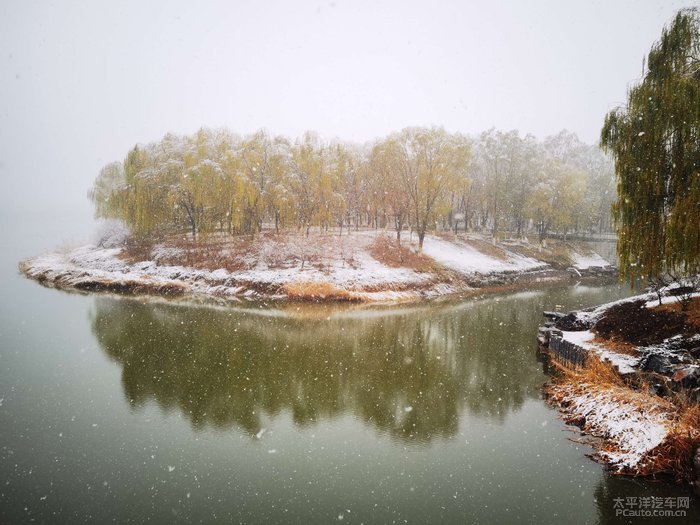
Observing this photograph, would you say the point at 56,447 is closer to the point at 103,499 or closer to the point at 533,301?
the point at 103,499

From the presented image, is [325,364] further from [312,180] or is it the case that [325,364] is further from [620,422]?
[312,180]

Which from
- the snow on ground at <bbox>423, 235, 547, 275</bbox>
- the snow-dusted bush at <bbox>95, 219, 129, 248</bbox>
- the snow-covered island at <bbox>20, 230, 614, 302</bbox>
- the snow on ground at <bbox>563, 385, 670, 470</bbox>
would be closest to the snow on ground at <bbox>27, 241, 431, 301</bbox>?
the snow-covered island at <bbox>20, 230, 614, 302</bbox>

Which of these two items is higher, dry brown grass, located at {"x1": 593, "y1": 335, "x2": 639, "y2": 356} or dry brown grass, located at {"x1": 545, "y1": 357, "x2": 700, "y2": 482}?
dry brown grass, located at {"x1": 593, "y1": 335, "x2": 639, "y2": 356}

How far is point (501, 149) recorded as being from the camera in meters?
40.7

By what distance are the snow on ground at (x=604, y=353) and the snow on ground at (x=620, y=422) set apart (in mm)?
1074

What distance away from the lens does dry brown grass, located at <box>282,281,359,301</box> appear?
81.8 feet

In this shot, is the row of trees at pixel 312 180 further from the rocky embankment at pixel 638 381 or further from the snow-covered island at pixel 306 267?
the rocky embankment at pixel 638 381

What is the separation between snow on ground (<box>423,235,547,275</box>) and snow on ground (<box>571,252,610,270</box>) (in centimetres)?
473

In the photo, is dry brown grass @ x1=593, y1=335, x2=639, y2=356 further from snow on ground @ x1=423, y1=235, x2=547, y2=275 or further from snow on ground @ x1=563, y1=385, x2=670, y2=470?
snow on ground @ x1=423, y1=235, x2=547, y2=275

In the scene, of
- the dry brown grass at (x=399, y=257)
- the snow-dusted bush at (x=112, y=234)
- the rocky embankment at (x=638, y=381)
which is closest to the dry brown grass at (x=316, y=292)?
the dry brown grass at (x=399, y=257)

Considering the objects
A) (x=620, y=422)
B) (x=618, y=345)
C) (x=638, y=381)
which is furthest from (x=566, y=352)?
(x=620, y=422)

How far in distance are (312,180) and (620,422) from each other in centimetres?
2958

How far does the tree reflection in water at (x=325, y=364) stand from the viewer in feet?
34.3

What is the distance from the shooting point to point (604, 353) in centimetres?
1184
